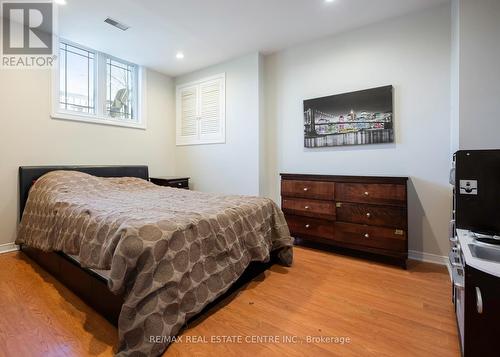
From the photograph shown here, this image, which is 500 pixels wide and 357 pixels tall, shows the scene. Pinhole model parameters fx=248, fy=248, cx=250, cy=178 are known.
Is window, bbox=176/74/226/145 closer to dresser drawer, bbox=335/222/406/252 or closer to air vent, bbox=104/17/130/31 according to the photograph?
air vent, bbox=104/17/130/31

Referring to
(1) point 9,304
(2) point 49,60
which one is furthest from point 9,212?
(2) point 49,60

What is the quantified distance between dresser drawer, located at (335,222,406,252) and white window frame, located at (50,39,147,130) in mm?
3529

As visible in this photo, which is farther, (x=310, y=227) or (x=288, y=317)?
(x=310, y=227)

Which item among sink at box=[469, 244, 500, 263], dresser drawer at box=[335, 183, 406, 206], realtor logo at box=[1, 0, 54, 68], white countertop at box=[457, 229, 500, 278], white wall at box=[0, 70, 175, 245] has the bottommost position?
sink at box=[469, 244, 500, 263]

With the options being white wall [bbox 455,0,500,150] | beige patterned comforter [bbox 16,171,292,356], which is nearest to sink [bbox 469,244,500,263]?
white wall [bbox 455,0,500,150]

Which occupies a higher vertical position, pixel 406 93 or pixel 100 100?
pixel 100 100

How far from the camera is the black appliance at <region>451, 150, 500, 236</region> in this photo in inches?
62.5

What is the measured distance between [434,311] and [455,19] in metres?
2.57

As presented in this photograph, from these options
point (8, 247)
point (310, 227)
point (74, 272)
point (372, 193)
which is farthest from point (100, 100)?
point (372, 193)

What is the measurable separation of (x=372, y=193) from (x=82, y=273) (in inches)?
106

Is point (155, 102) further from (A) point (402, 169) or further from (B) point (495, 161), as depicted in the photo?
(B) point (495, 161)

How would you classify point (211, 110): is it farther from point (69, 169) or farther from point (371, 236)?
point (371, 236)

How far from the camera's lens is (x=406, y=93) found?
277cm

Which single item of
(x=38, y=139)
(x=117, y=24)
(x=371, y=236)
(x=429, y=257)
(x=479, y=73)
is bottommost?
(x=429, y=257)
